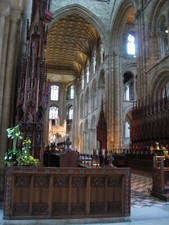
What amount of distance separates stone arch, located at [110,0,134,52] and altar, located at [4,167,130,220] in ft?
62.5

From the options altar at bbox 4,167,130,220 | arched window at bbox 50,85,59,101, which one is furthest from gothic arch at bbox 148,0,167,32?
arched window at bbox 50,85,59,101

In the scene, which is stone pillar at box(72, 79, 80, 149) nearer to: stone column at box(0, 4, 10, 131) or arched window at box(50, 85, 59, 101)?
arched window at box(50, 85, 59, 101)

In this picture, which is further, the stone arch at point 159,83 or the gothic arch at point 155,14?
the gothic arch at point 155,14

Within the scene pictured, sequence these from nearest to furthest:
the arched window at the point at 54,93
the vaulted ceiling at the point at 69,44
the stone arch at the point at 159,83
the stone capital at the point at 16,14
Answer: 1. the stone capital at the point at 16,14
2. the stone arch at the point at 159,83
3. the vaulted ceiling at the point at 69,44
4. the arched window at the point at 54,93

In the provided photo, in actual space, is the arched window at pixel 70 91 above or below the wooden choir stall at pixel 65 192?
above

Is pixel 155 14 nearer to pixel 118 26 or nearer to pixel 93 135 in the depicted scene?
pixel 118 26

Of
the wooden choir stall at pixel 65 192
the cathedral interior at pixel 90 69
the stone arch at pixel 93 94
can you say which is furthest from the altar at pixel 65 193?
the stone arch at pixel 93 94

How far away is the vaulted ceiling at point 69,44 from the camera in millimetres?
25891

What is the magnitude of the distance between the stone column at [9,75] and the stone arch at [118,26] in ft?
52.8

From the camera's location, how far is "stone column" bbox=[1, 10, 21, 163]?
530 centimetres

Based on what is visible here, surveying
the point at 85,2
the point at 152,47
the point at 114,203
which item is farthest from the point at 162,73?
the point at 85,2

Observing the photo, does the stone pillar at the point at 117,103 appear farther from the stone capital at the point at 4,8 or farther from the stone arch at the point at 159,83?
the stone capital at the point at 4,8

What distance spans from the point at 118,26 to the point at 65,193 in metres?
20.2

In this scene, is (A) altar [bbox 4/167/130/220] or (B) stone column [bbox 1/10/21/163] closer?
(A) altar [bbox 4/167/130/220]
